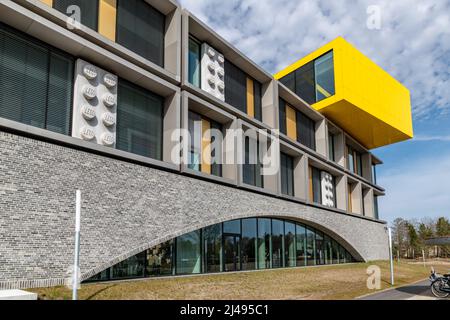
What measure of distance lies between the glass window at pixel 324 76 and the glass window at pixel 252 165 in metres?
11.0

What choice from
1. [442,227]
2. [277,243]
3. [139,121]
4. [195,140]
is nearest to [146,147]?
[139,121]

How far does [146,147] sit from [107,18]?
6059mm

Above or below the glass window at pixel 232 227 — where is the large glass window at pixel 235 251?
below

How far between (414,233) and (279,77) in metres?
51.8

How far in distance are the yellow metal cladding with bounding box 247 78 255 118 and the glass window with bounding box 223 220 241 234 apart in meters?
7.89

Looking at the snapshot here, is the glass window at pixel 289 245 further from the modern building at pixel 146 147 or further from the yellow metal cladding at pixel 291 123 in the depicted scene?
the yellow metal cladding at pixel 291 123

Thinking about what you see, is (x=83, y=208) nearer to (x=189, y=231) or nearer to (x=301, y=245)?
(x=189, y=231)

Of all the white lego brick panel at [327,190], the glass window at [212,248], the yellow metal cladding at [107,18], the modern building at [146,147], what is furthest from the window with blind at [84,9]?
the white lego brick panel at [327,190]

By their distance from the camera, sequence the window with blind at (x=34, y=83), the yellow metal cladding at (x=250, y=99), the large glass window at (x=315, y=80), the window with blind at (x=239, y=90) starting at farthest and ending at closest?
1. the large glass window at (x=315, y=80)
2. the yellow metal cladding at (x=250, y=99)
3. the window with blind at (x=239, y=90)
4. the window with blind at (x=34, y=83)

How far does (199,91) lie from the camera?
2155 cm

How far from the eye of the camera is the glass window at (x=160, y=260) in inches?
695

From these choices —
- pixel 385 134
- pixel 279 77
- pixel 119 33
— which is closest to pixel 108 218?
pixel 119 33

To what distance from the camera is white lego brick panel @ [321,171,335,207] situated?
36250mm

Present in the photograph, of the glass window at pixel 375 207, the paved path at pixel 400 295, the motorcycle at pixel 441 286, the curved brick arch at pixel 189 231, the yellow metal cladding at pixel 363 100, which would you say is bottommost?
the paved path at pixel 400 295
